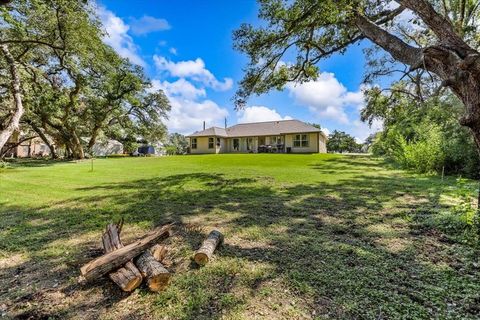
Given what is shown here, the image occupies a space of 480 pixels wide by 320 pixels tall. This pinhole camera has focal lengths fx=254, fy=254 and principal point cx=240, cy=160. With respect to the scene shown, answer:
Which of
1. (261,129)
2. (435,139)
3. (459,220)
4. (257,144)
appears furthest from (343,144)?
(459,220)

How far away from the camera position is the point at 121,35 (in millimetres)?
12188

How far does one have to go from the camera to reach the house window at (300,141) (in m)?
27.7

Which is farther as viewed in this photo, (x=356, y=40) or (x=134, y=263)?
(x=356, y=40)

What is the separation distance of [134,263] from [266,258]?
1.58 metres

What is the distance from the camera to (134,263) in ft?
9.54

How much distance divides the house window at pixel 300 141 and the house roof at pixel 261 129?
81cm

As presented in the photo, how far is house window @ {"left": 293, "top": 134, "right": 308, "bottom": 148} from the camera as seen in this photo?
27675 mm

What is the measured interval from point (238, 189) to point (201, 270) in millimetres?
4871

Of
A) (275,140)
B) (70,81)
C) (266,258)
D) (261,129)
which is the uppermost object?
(70,81)

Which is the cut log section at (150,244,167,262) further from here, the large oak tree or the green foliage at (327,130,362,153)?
the green foliage at (327,130,362,153)

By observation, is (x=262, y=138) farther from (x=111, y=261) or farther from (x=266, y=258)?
(x=111, y=261)

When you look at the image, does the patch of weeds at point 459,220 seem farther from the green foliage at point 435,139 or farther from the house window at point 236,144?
the house window at point 236,144

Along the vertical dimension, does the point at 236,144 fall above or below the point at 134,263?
above

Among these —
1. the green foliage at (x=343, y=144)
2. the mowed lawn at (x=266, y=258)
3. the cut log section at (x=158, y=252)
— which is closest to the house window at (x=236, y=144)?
the mowed lawn at (x=266, y=258)
